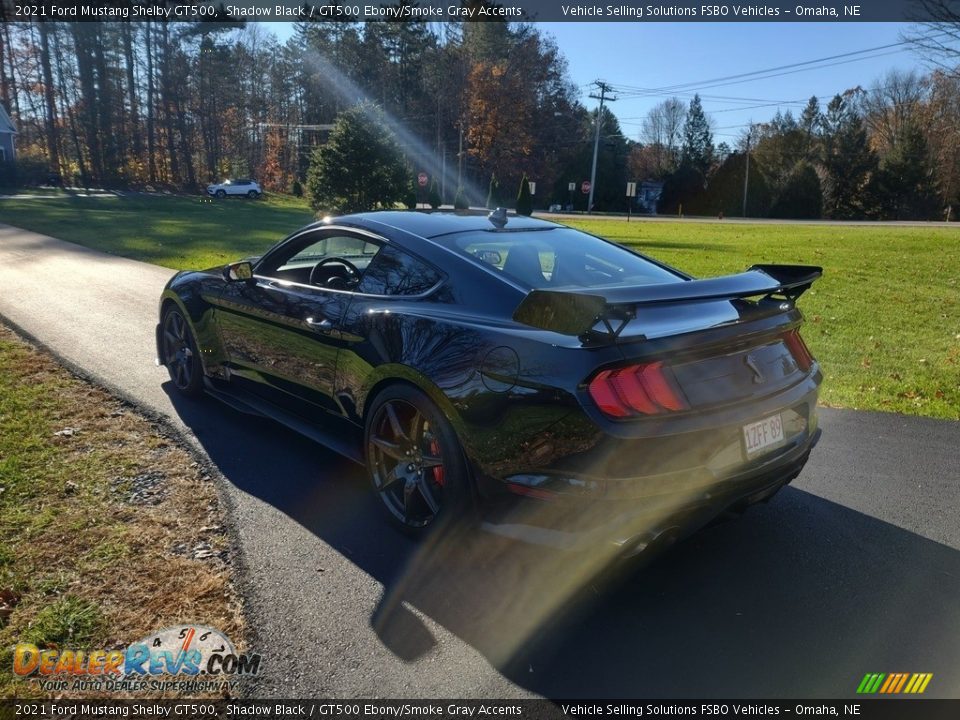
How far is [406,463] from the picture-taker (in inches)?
135

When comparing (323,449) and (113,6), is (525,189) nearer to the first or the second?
(323,449)

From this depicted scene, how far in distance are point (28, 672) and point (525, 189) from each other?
3128cm

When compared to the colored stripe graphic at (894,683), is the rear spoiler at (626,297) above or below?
above

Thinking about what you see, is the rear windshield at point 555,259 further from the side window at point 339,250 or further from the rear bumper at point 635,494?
the rear bumper at point 635,494

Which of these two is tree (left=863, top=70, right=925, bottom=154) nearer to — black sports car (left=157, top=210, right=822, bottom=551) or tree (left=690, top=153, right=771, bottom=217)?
tree (left=690, top=153, right=771, bottom=217)

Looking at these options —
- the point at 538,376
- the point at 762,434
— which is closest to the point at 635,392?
the point at 538,376

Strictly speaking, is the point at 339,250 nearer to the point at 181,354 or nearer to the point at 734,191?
the point at 181,354

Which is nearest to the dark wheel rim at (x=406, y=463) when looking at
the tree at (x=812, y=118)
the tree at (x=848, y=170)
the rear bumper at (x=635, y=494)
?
the rear bumper at (x=635, y=494)

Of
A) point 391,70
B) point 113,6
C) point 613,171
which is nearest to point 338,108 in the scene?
point 391,70

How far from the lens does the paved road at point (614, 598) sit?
2.50m

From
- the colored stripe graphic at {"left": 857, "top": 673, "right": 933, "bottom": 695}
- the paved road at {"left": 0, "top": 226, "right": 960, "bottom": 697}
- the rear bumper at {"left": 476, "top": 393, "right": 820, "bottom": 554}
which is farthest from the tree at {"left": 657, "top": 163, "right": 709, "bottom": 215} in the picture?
the colored stripe graphic at {"left": 857, "top": 673, "right": 933, "bottom": 695}

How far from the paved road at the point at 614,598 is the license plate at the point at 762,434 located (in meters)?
0.63

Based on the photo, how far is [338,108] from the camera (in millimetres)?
67875

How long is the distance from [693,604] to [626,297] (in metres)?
1.32
